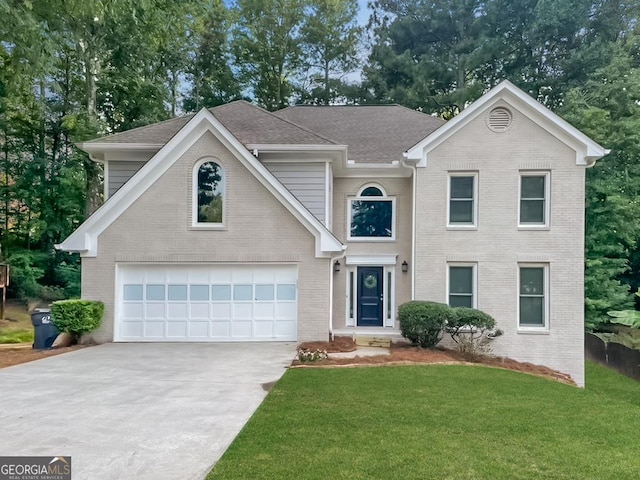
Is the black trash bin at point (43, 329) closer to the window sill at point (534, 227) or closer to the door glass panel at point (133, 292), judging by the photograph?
the door glass panel at point (133, 292)

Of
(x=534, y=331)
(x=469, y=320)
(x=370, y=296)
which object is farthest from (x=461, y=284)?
(x=370, y=296)

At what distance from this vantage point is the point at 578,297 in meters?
13.4

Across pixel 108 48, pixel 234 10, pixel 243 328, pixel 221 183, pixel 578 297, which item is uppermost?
pixel 234 10

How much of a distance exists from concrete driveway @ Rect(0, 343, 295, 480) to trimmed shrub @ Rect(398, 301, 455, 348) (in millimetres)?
3137

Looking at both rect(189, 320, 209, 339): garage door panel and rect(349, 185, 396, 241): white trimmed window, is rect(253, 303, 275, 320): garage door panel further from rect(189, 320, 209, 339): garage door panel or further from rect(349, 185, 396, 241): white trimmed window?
rect(349, 185, 396, 241): white trimmed window

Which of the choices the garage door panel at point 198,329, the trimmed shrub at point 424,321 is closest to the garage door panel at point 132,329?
the garage door panel at point 198,329

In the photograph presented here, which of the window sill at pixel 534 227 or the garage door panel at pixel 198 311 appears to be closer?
the garage door panel at pixel 198 311

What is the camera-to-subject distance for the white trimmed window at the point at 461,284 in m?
13.9

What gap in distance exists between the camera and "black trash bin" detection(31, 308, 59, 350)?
487 inches

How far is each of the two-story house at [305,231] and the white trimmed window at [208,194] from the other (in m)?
0.04

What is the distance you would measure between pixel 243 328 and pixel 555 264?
29.8ft

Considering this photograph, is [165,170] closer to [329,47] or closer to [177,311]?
[177,311]

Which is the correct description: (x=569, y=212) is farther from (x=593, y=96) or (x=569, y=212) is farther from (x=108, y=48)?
(x=108, y=48)

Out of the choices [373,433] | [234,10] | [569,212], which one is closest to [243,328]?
[373,433]
